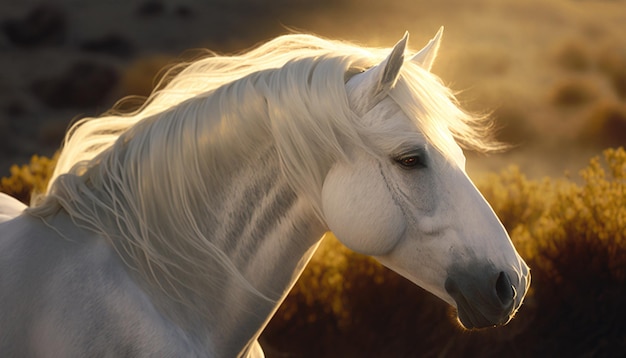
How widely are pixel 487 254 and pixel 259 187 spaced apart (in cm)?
66

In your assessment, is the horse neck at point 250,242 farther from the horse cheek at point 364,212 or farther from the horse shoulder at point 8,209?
the horse shoulder at point 8,209

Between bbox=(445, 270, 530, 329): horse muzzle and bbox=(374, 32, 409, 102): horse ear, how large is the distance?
0.53 meters

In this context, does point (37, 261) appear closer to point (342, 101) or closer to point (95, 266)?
point (95, 266)

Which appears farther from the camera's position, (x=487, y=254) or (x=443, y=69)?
(x=443, y=69)

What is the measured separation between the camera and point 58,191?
2127 mm

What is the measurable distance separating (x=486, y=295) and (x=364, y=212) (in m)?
0.39

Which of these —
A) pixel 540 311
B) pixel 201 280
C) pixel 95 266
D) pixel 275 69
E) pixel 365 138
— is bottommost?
pixel 540 311

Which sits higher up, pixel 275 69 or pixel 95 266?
pixel 275 69

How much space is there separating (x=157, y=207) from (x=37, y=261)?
0.35 metres

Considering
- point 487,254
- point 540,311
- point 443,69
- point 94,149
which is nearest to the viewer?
point 487,254

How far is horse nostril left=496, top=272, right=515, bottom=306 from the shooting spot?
1923 mm

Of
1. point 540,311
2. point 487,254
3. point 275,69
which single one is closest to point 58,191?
point 275,69

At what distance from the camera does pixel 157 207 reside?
2.09m

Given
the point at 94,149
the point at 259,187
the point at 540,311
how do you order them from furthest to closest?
the point at 540,311 < the point at 94,149 < the point at 259,187
